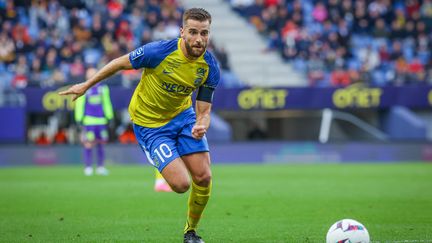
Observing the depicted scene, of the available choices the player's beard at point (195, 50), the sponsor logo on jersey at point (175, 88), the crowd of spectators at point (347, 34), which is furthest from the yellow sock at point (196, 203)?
the crowd of spectators at point (347, 34)

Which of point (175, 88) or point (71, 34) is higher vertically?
point (175, 88)

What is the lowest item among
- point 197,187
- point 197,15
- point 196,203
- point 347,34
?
point 347,34

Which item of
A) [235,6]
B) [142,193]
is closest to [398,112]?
[235,6]

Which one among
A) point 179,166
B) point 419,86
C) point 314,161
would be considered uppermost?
point 179,166

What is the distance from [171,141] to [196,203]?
691mm

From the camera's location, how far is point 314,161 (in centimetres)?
2498

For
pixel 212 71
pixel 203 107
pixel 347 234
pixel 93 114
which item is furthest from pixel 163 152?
pixel 93 114

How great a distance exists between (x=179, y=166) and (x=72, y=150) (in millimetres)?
16557

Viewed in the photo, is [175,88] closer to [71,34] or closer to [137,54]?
[137,54]

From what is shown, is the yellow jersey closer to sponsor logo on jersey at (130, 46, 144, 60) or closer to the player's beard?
sponsor logo on jersey at (130, 46, 144, 60)

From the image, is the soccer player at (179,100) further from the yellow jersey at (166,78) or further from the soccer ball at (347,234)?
the soccer ball at (347,234)

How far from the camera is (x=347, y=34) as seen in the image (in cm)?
3050

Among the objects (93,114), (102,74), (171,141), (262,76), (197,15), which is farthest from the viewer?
(262,76)

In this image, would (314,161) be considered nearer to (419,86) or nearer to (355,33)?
(419,86)
